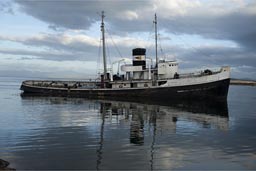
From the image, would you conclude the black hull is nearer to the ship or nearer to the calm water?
the ship

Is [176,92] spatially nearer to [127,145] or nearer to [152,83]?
[152,83]

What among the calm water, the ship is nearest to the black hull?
the ship

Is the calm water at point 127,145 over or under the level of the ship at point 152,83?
under

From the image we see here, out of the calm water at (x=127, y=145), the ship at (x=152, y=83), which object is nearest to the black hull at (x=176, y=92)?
the ship at (x=152, y=83)

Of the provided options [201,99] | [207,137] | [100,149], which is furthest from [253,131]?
[201,99]

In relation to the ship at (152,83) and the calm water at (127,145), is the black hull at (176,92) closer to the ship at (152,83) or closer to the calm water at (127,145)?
the ship at (152,83)

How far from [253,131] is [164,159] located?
12271 mm

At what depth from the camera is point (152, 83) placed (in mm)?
54531

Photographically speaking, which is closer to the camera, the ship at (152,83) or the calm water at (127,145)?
the calm water at (127,145)

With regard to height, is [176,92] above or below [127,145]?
above

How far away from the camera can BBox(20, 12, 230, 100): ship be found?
2028 inches

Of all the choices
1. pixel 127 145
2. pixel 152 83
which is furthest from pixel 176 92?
pixel 127 145

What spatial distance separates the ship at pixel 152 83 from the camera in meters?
51.5

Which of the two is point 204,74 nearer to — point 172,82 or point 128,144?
point 172,82
